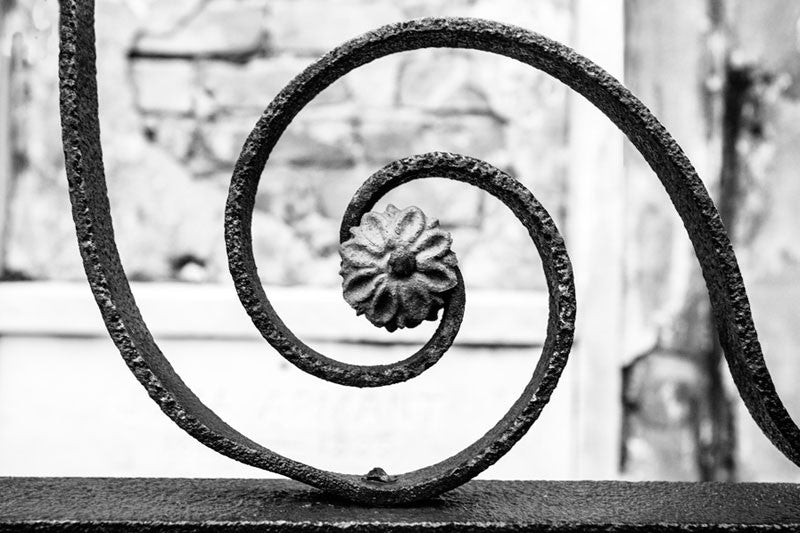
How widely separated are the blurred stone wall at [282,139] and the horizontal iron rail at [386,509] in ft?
4.01

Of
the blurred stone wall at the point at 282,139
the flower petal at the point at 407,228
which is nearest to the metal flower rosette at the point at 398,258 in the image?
the flower petal at the point at 407,228

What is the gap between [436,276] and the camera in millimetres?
478

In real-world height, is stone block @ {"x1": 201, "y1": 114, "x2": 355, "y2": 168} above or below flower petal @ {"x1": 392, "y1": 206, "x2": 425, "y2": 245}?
above

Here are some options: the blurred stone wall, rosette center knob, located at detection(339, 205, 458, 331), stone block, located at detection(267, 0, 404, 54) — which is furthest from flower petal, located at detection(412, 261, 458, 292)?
stone block, located at detection(267, 0, 404, 54)

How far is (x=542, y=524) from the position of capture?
465mm

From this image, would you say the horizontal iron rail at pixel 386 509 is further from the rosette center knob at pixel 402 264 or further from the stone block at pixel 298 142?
the stone block at pixel 298 142

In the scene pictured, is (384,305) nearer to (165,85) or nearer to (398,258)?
(398,258)

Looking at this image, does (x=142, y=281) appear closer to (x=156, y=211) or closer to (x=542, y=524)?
(x=156, y=211)

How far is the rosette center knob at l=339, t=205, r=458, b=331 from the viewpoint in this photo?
47 centimetres

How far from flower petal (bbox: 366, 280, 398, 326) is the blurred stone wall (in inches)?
49.6

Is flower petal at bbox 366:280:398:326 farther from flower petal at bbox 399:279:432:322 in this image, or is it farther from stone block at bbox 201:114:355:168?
stone block at bbox 201:114:355:168

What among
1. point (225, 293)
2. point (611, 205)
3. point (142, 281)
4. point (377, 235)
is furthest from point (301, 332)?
point (377, 235)

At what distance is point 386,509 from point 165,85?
1.51 metres

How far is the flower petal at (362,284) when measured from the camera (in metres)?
0.48
